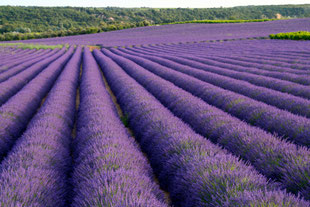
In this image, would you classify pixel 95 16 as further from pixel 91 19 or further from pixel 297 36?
pixel 297 36

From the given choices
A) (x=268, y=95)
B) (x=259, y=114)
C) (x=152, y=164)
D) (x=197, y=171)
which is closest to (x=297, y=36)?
(x=268, y=95)

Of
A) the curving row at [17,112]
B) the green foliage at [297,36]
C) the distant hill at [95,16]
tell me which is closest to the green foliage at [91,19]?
the distant hill at [95,16]

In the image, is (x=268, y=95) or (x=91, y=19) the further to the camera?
(x=91, y=19)

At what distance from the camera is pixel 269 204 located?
166 centimetres

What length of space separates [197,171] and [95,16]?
98463 millimetres

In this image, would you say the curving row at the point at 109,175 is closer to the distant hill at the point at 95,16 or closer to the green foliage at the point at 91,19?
the green foliage at the point at 91,19

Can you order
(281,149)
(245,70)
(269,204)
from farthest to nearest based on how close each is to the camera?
(245,70), (281,149), (269,204)

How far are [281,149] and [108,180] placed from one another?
2249mm

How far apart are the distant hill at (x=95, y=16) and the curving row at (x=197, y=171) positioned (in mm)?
Answer: 69721

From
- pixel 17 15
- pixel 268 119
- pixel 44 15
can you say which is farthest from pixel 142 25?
pixel 268 119

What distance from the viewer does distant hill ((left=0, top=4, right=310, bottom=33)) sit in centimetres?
7412

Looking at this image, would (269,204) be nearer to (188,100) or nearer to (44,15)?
(188,100)

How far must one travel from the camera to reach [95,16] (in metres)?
91.2

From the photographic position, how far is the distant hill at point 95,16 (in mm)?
74125
